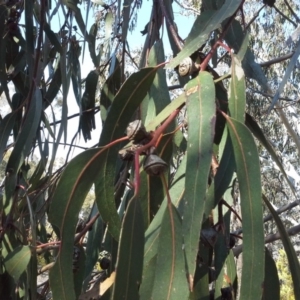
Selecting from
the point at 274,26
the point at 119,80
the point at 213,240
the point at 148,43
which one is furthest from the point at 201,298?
the point at 274,26

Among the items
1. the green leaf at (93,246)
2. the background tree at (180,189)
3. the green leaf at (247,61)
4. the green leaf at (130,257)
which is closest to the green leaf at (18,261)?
the background tree at (180,189)

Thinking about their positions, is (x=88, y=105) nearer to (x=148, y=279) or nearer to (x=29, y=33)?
(x=29, y=33)

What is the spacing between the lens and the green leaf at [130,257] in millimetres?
624

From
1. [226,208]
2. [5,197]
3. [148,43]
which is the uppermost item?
[148,43]

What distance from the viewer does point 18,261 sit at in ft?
3.18

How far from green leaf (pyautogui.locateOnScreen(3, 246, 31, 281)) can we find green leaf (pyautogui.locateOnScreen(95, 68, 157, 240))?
27 cm

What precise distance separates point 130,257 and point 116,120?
Answer: 0.20m

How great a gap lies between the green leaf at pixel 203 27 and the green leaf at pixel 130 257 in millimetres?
200

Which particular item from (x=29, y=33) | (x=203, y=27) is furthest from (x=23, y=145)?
(x=203, y=27)

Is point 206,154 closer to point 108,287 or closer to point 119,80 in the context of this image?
point 108,287

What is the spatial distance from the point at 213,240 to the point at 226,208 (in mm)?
124

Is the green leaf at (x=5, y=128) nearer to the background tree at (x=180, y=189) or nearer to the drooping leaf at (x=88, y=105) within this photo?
the drooping leaf at (x=88, y=105)

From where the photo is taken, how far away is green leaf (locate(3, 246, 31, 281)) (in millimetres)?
963

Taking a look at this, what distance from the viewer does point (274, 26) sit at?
5.62 m
